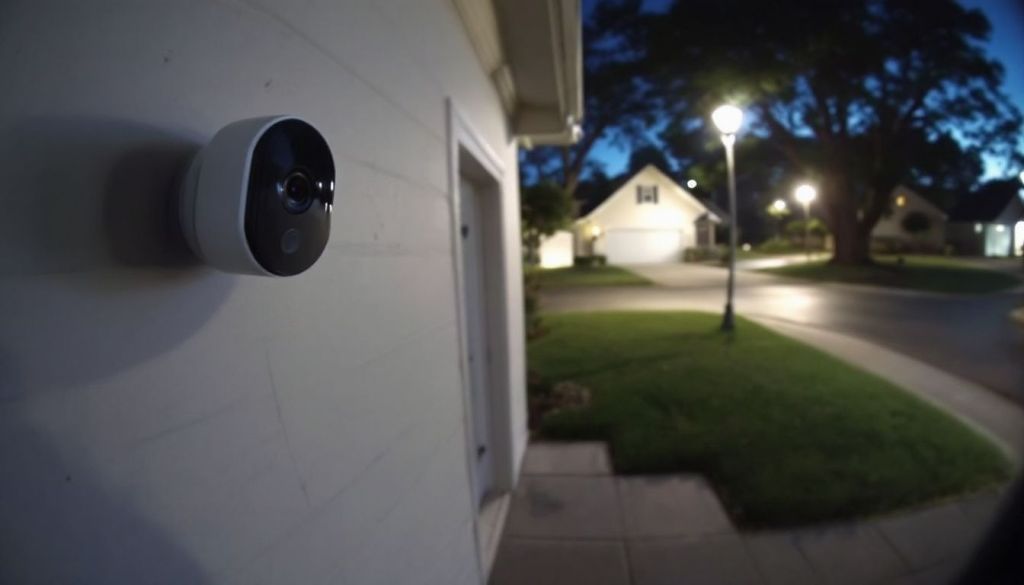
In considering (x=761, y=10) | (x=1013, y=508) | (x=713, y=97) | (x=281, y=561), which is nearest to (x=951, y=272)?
(x=713, y=97)

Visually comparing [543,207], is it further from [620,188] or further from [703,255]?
[703,255]

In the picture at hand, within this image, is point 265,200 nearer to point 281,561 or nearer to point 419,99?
point 281,561

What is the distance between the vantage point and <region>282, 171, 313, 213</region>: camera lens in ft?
2.15

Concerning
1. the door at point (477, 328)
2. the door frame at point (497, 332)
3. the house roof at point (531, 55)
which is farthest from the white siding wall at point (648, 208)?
the door at point (477, 328)

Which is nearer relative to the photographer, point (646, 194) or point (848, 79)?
point (848, 79)

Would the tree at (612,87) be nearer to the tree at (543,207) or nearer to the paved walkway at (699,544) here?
the tree at (543,207)

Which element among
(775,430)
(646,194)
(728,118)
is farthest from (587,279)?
(775,430)

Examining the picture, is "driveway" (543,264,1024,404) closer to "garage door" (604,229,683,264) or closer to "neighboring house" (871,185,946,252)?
"garage door" (604,229,683,264)

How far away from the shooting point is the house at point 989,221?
331 cm

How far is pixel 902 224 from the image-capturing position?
32406 millimetres

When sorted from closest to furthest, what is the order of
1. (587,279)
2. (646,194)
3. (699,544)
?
(699,544), (587,279), (646,194)

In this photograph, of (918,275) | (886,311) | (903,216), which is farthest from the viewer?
(903,216)

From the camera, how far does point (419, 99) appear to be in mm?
1660

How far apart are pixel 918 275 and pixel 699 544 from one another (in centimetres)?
1814
